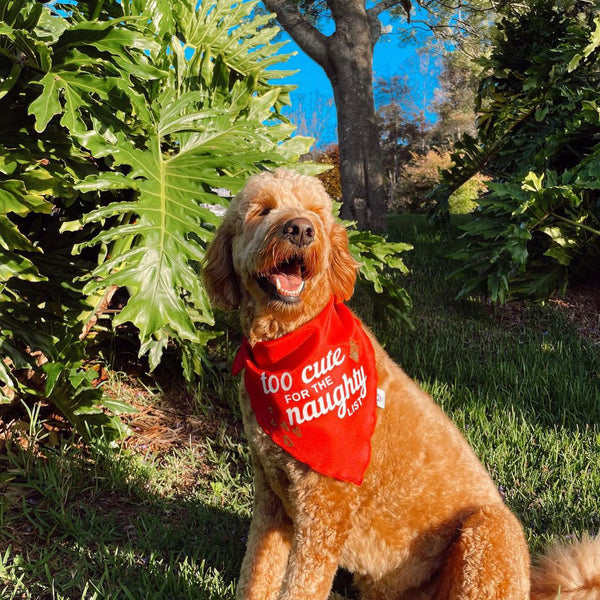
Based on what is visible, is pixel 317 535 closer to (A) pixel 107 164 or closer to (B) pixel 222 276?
(B) pixel 222 276

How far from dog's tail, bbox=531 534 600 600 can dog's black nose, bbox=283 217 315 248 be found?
1541 mm

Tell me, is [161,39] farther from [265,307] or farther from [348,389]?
[348,389]

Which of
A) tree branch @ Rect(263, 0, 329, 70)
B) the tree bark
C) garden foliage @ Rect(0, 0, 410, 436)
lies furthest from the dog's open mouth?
tree branch @ Rect(263, 0, 329, 70)

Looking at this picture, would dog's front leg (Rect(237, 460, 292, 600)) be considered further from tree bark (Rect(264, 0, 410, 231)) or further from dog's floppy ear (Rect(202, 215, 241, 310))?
tree bark (Rect(264, 0, 410, 231))

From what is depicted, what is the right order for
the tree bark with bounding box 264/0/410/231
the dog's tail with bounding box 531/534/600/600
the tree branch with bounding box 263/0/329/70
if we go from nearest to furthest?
the dog's tail with bounding box 531/534/600/600
the tree bark with bounding box 264/0/410/231
the tree branch with bounding box 263/0/329/70

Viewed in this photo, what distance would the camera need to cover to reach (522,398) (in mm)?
4160

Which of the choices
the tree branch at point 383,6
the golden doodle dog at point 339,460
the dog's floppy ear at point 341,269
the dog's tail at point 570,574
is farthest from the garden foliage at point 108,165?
the tree branch at point 383,6

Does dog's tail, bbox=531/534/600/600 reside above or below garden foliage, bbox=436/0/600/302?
below

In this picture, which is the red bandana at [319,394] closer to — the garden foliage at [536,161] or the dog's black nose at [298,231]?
the dog's black nose at [298,231]

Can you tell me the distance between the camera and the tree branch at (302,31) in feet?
27.4

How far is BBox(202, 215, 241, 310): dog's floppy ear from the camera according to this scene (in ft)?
7.88

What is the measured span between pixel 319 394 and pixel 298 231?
644 millimetres

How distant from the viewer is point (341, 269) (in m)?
2.34

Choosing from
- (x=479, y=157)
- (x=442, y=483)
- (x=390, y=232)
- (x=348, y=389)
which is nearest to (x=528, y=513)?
(x=442, y=483)
